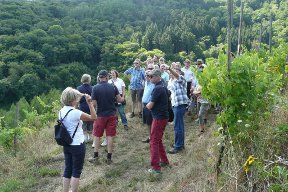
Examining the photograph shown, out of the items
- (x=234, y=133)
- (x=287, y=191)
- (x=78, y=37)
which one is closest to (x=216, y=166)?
(x=234, y=133)

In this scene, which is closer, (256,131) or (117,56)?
(256,131)

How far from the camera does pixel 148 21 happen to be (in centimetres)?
7175

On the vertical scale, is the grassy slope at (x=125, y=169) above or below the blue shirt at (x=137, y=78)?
below

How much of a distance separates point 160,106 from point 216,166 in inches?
62.3

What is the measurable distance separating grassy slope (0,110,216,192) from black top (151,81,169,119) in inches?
36.4

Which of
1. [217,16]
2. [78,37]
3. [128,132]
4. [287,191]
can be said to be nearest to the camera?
[287,191]

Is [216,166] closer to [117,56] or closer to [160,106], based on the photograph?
[160,106]

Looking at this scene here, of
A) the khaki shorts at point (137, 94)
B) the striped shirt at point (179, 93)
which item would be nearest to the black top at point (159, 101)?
the striped shirt at point (179, 93)

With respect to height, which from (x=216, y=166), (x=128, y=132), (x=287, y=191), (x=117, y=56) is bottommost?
(x=117, y=56)

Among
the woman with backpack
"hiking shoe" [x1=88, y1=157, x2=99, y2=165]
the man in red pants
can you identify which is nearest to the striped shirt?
the man in red pants

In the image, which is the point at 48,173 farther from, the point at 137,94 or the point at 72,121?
the point at 137,94

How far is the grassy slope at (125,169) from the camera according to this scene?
501 cm

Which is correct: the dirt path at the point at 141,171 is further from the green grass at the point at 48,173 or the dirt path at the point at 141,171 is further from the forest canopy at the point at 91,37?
the forest canopy at the point at 91,37

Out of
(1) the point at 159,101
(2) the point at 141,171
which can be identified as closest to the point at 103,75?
(1) the point at 159,101
